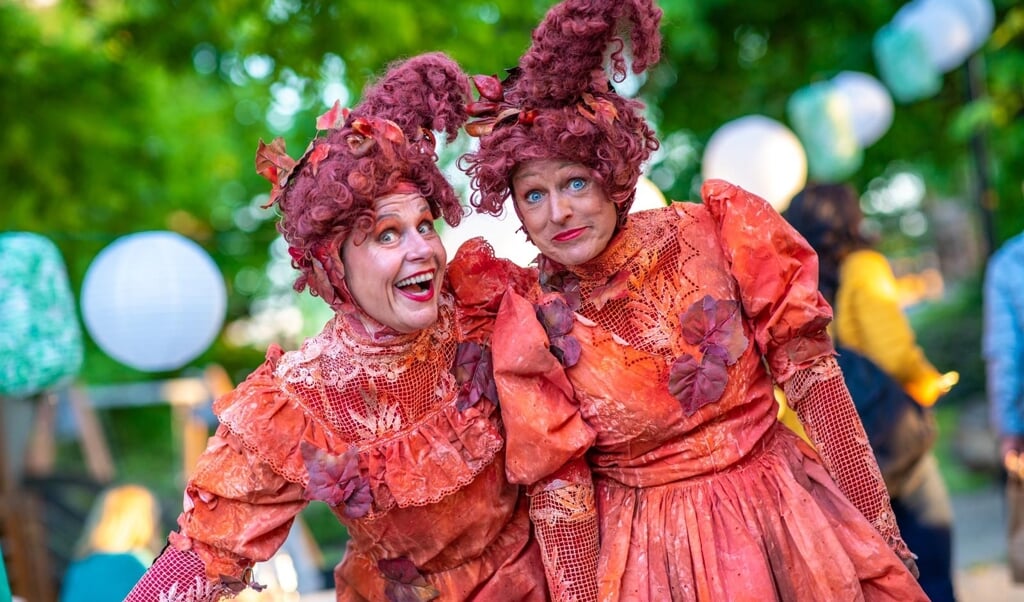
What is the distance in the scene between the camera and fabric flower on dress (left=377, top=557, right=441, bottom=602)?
2.54 meters

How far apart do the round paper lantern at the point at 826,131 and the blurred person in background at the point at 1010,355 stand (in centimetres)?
182

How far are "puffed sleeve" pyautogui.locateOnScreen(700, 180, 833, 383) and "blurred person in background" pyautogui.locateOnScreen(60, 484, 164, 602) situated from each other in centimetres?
243

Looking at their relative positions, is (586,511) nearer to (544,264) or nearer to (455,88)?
(544,264)

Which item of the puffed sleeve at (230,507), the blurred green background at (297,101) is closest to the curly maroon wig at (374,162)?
the puffed sleeve at (230,507)

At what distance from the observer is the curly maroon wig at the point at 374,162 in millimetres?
2312

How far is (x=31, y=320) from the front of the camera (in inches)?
197

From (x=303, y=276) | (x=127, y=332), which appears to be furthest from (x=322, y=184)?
(x=127, y=332)

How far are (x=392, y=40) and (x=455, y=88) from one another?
11.3 feet

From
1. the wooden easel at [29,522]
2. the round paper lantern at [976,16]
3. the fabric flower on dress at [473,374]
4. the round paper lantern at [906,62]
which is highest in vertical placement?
the round paper lantern at [976,16]

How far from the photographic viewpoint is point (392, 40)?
5789 millimetres

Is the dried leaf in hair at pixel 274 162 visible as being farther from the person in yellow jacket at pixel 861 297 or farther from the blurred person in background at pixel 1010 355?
the blurred person in background at pixel 1010 355

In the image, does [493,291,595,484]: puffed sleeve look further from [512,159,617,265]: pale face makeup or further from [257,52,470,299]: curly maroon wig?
[257,52,470,299]: curly maroon wig

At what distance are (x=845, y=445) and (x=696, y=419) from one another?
0.32m

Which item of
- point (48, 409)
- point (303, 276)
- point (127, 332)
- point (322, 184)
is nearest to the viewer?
point (322, 184)
